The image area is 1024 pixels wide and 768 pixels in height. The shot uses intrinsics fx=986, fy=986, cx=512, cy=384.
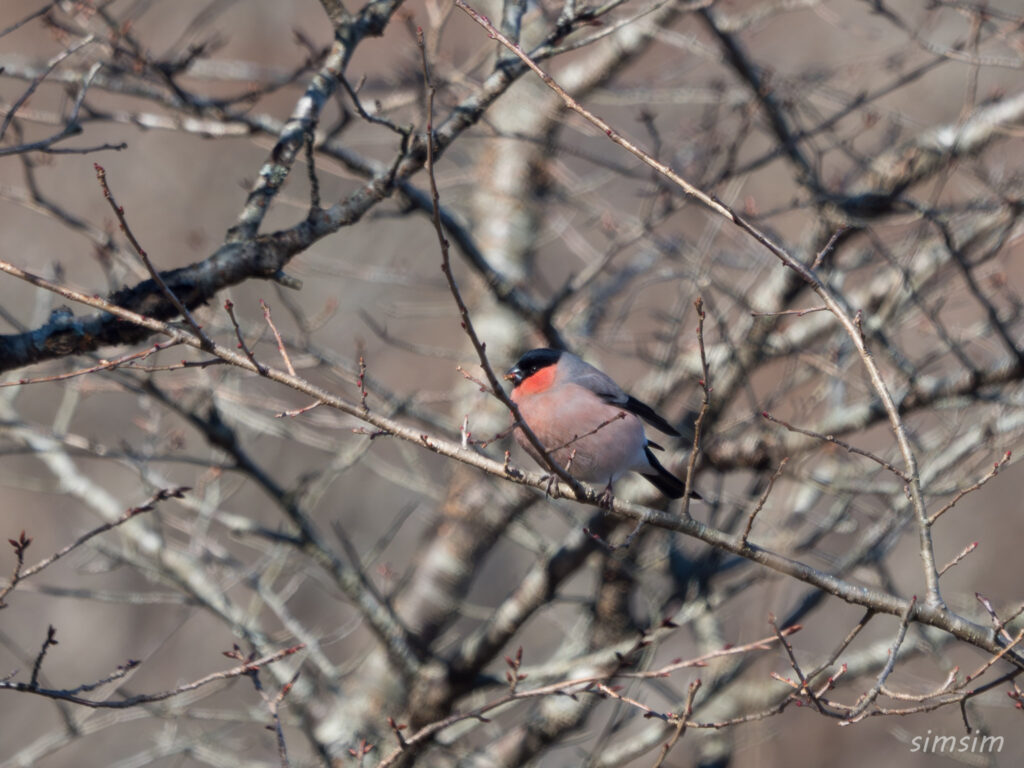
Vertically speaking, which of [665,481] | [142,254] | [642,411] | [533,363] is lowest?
[142,254]

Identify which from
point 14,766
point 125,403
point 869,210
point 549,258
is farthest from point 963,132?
point 125,403

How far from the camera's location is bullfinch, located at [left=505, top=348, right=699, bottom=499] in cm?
366

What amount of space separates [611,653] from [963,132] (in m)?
2.81

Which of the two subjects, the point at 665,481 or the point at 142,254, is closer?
the point at 142,254

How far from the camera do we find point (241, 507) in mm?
9797

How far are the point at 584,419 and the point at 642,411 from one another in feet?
1.05

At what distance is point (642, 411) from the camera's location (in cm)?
387

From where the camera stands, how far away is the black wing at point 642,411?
12.5 feet

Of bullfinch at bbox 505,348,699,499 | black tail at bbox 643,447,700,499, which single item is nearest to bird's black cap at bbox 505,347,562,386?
bullfinch at bbox 505,348,699,499

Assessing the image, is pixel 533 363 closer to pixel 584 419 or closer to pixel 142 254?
pixel 584 419

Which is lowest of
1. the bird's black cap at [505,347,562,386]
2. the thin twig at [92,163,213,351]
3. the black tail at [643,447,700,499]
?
the thin twig at [92,163,213,351]

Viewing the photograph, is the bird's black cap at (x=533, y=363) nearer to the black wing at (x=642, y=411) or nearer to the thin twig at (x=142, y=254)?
the black wing at (x=642, y=411)

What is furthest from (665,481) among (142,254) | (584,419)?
(142,254)

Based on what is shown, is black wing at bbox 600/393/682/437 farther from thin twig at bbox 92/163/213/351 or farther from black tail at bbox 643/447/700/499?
thin twig at bbox 92/163/213/351
